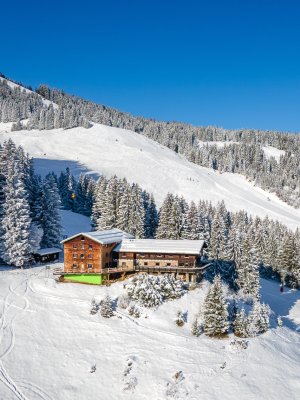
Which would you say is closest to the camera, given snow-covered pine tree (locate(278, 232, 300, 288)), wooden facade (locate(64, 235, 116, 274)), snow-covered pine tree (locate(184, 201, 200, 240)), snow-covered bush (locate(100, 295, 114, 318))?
snow-covered bush (locate(100, 295, 114, 318))

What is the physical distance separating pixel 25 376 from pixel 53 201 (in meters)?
33.1

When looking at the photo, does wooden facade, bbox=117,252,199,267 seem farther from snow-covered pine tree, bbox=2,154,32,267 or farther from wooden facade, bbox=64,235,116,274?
snow-covered pine tree, bbox=2,154,32,267

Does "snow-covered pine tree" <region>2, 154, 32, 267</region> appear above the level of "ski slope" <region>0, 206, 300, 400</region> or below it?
above

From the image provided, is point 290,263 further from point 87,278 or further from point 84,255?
point 87,278

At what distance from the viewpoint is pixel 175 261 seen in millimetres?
54688

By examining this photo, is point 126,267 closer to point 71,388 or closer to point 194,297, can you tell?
point 194,297

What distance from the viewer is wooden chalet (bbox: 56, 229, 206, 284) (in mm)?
52250

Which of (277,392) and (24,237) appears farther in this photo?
(24,237)

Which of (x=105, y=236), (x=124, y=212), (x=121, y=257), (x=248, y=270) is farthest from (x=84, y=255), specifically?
(x=248, y=270)

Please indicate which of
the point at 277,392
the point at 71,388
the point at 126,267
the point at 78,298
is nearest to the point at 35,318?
the point at 78,298

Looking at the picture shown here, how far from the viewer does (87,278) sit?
2036 inches

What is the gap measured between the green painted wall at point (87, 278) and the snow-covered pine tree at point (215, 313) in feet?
47.5

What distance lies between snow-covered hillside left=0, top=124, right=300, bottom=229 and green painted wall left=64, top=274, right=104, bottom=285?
277ft

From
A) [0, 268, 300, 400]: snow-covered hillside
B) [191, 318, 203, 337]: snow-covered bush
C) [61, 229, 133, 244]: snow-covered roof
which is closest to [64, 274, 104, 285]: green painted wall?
[0, 268, 300, 400]: snow-covered hillside
